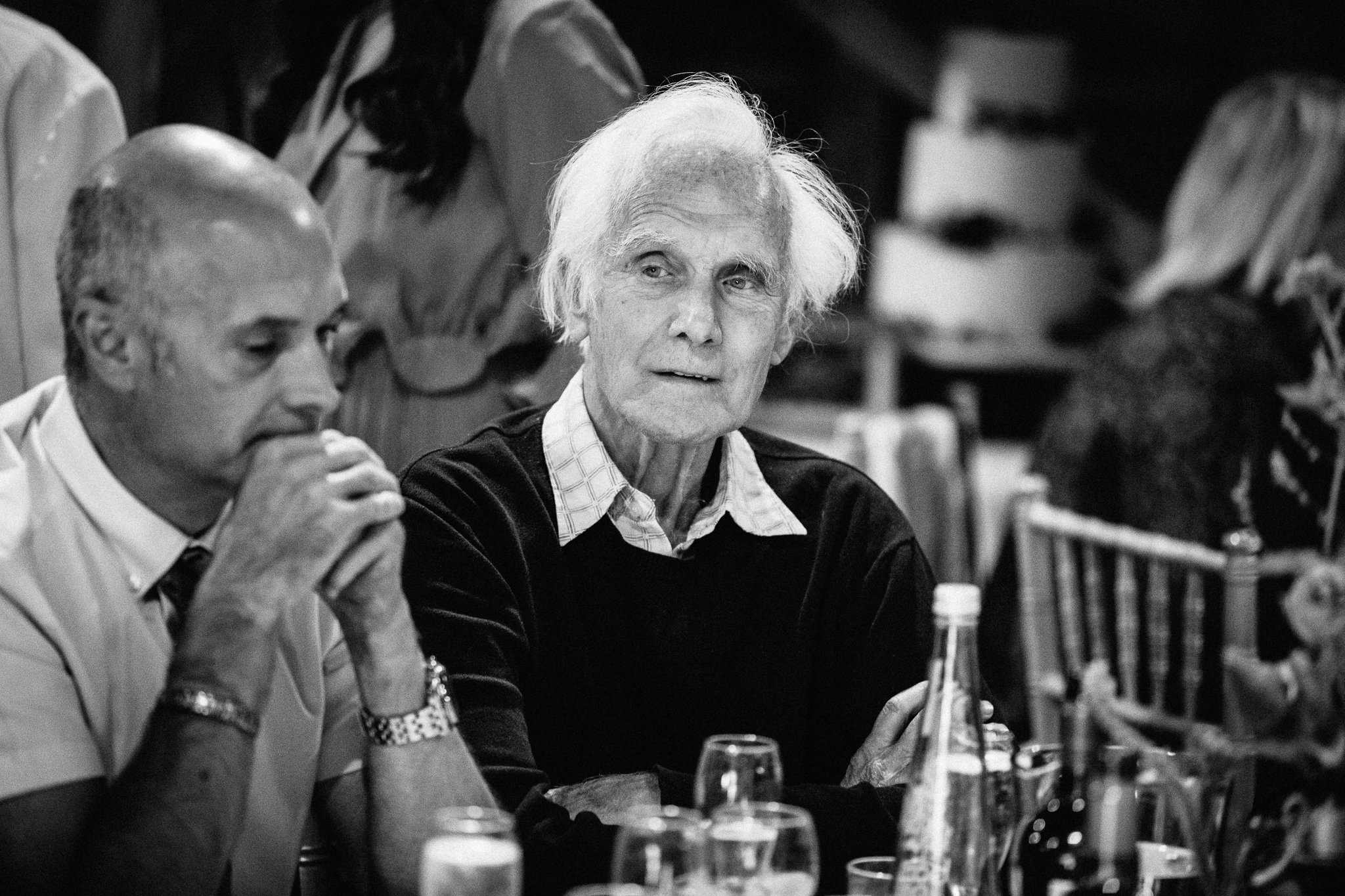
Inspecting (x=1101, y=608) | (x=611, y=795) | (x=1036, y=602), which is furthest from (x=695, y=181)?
(x=1101, y=608)

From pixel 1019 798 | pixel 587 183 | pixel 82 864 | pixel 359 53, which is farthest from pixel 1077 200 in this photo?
pixel 82 864

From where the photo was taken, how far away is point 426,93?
2.70 m

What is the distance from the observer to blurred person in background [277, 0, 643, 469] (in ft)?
8.62

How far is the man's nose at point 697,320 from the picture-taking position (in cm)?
→ 210

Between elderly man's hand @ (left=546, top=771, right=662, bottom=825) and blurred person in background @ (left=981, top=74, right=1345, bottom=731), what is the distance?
181cm

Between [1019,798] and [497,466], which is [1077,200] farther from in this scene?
[1019,798]

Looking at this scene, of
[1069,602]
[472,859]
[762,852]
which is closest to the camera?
[472,859]

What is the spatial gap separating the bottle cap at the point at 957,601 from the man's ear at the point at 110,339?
2.47 feet

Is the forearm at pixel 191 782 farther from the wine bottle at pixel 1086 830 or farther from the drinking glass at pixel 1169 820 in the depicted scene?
the drinking glass at pixel 1169 820

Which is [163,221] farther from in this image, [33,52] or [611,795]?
[33,52]

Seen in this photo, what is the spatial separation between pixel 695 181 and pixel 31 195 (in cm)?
97

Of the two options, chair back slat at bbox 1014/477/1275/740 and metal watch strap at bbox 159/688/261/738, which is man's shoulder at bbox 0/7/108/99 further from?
chair back slat at bbox 1014/477/1275/740

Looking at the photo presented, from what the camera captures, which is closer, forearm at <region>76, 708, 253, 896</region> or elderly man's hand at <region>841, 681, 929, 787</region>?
forearm at <region>76, 708, 253, 896</region>

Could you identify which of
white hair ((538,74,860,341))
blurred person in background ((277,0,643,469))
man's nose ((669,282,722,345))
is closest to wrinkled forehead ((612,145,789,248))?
white hair ((538,74,860,341))
